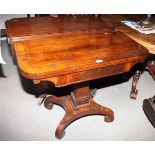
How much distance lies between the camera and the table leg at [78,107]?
167cm

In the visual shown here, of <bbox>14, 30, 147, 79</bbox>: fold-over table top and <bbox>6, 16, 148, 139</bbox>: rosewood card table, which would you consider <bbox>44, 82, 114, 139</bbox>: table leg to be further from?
<bbox>14, 30, 147, 79</bbox>: fold-over table top

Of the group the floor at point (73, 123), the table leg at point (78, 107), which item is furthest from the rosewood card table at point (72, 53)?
the floor at point (73, 123)

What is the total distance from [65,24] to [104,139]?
1117mm

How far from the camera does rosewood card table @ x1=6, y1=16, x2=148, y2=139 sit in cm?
110

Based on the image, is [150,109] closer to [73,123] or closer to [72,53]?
[73,123]

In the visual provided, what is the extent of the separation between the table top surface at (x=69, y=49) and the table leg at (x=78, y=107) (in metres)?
0.43

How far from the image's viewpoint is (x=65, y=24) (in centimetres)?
172

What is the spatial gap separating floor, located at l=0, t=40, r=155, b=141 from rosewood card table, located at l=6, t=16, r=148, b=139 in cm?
14

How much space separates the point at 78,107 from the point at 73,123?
0.71ft

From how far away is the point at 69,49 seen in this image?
4.16 feet

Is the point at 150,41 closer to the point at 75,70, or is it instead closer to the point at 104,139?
the point at 75,70

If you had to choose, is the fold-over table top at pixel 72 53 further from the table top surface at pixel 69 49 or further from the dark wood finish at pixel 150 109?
the dark wood finish at pixel 150 109

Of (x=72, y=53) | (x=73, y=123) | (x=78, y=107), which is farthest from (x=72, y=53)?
(x=73, y=123)
